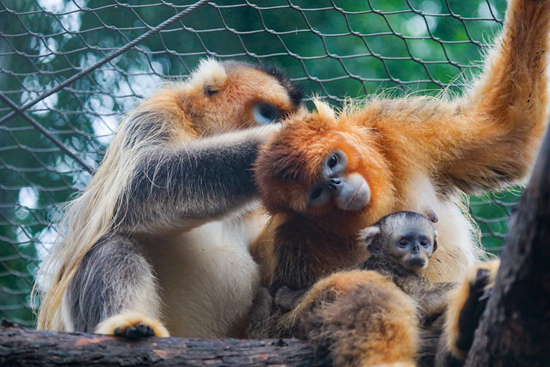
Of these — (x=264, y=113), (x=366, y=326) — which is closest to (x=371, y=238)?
(x=366, y=326)

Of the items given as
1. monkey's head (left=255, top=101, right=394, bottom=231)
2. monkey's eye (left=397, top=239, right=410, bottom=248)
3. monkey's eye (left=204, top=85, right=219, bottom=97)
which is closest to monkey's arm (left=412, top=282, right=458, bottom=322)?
monkey's eye (left=397, top=239, right=410, bottom=248)

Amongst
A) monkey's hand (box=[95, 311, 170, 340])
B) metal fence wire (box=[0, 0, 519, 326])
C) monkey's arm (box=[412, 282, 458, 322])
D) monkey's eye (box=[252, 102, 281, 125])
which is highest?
metal fence wire (box=[0, 0, 519, 326])

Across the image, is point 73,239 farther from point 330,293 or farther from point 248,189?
point 330,293

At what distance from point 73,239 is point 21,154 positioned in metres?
3.72

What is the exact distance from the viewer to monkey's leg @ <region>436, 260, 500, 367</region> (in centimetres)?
186

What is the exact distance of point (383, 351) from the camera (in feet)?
6.70

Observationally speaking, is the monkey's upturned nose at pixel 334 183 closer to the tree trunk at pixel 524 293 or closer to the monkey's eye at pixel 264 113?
the tree trunk at pixel 524 293

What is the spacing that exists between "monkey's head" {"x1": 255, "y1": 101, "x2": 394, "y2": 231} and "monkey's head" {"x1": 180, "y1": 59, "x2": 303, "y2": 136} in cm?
94

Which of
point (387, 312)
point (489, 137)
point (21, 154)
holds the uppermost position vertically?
point (21, 154)

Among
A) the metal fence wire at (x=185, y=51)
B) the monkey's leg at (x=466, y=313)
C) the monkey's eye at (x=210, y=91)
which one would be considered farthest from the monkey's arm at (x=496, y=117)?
the metal fence wire at (x=185, y=51)

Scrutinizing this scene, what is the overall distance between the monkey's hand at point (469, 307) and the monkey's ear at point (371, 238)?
2.15ft

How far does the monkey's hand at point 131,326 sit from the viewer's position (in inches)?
87.0

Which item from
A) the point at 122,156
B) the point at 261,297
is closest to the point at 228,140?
the point at 122,156

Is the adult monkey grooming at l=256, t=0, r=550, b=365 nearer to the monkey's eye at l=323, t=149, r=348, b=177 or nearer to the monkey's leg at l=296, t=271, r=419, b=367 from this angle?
the monkey's eye at l=323, t=149, r=348, b=177
